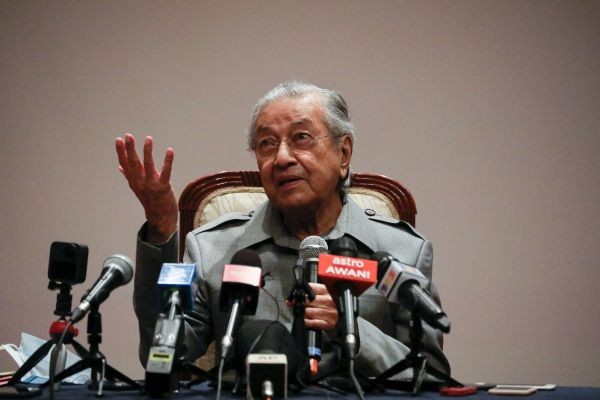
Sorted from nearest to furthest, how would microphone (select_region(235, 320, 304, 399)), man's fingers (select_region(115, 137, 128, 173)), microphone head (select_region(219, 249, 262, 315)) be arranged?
microphone (select_region(235, 320, 304, 399)) < microphone head (select_region(219, 249, 262, 315)) < man's fingers (select_region(115, 137, 128, 173))

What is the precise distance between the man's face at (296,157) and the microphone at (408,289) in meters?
0.82

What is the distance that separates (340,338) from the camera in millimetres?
1294

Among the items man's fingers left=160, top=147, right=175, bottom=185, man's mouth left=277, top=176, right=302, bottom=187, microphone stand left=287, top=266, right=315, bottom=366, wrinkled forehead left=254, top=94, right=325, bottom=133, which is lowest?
microphone stand left=287, top=266, right=315, bottom=366

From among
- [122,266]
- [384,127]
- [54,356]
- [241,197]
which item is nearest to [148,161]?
[122,266]

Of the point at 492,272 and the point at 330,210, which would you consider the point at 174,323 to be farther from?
the point at 492,272

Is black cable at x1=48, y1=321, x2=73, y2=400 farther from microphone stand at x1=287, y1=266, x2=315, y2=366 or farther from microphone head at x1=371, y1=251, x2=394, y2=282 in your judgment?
microphone head at x1=371, y1=251, x2=394, y2=282

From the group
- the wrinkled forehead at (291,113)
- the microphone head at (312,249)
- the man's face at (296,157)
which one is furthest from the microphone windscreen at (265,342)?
the wrinkled forehead at (291,113)

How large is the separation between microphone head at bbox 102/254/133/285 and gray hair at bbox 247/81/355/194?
0.97m

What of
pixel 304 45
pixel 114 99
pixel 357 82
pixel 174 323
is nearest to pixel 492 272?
pixel 357 82

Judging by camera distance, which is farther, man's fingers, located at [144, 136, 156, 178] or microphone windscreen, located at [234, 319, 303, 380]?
man's fingers, located at [144, 136, 156, 178]

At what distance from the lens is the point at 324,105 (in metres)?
2.28

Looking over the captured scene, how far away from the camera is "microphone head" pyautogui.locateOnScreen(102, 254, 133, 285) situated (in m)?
1.38

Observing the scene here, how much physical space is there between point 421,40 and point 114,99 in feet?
5.03

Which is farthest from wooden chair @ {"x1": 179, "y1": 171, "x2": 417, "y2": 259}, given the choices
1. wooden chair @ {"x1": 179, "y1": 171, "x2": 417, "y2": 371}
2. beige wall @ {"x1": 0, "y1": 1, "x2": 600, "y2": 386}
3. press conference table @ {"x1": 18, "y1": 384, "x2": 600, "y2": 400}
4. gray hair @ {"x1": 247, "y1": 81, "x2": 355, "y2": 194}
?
press conference table @ {"x1": 18, "y1": 384, "x2": 600, "y2": 400}
